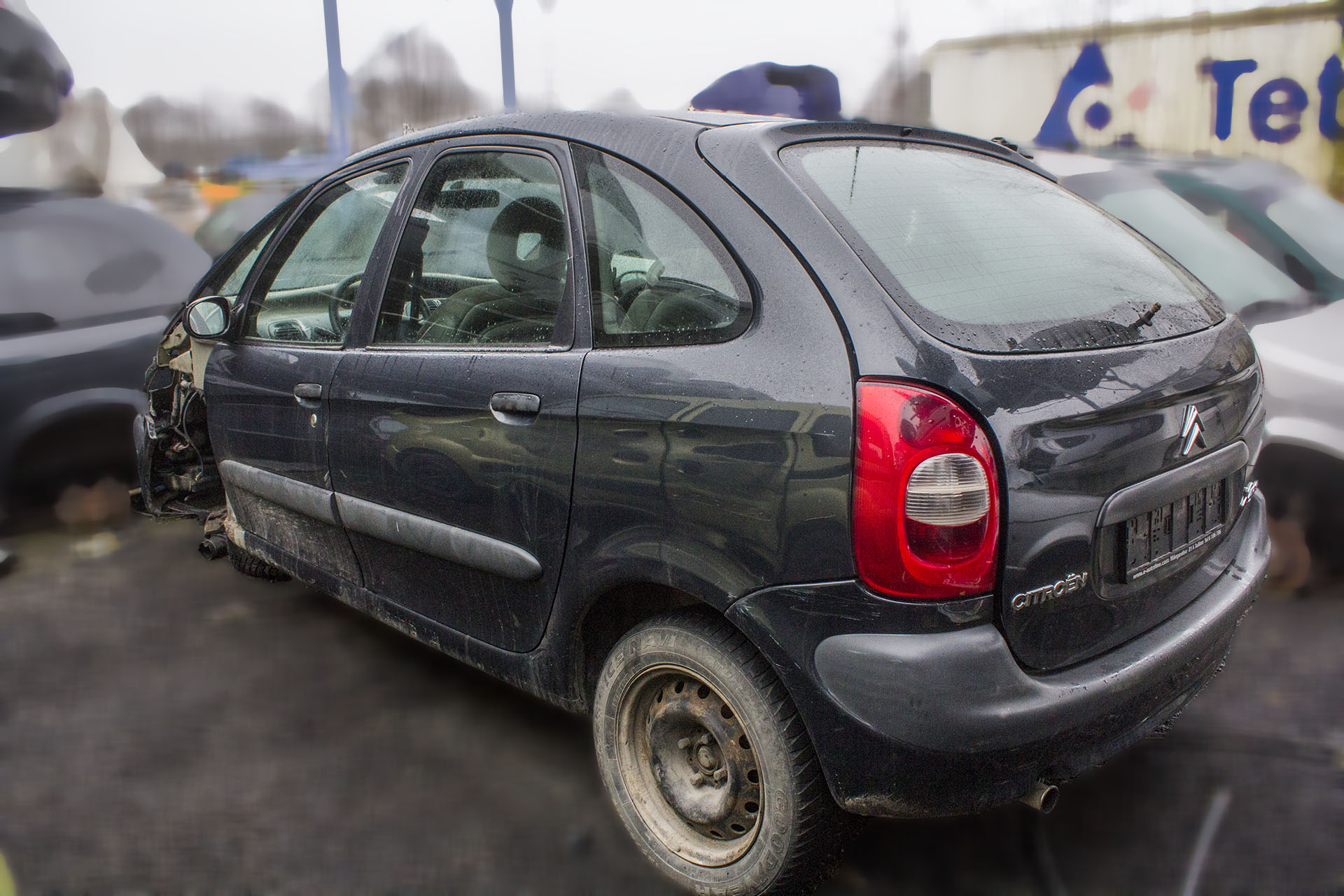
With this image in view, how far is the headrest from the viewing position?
221 centimetres

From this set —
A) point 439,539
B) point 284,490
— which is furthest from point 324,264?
point 439,539

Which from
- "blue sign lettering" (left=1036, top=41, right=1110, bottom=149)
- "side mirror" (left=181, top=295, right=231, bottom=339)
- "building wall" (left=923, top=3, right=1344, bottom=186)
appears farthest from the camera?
"blue sign lettering" (left=1036, top=41, right=1110, bottom=149)

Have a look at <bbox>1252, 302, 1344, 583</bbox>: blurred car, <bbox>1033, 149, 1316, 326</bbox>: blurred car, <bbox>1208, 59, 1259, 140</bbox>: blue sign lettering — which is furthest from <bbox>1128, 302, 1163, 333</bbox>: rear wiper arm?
<bbox>1208, 59, 1259, 140</bbox>: blue sign lettering

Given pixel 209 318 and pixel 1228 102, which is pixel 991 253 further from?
pixel 1228 102

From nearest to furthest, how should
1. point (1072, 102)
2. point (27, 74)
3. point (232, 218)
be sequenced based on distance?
1. point (27, 74)
2. point (232, 218)
3. point (1072, 102)

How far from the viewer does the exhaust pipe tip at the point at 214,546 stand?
4.02 meters

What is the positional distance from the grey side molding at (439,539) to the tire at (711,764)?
315 millimetres

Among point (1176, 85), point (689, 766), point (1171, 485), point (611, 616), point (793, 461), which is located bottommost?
point (689, 766)

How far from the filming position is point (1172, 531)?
76.1 inches

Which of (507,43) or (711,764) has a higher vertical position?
(507,43)

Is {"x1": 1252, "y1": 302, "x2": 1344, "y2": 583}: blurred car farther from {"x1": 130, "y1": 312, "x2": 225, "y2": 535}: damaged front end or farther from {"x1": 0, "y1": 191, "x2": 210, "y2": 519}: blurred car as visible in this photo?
{"x1": 0, "y1": 191, "x2": 210, "y2": 519}: blurred car

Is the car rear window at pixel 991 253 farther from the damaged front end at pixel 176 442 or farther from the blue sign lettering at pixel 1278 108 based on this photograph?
the blue sign lettering at pixel 1278 108

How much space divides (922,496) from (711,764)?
808 mm

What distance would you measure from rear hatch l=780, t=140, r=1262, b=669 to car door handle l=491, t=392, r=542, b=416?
2.39 feet
